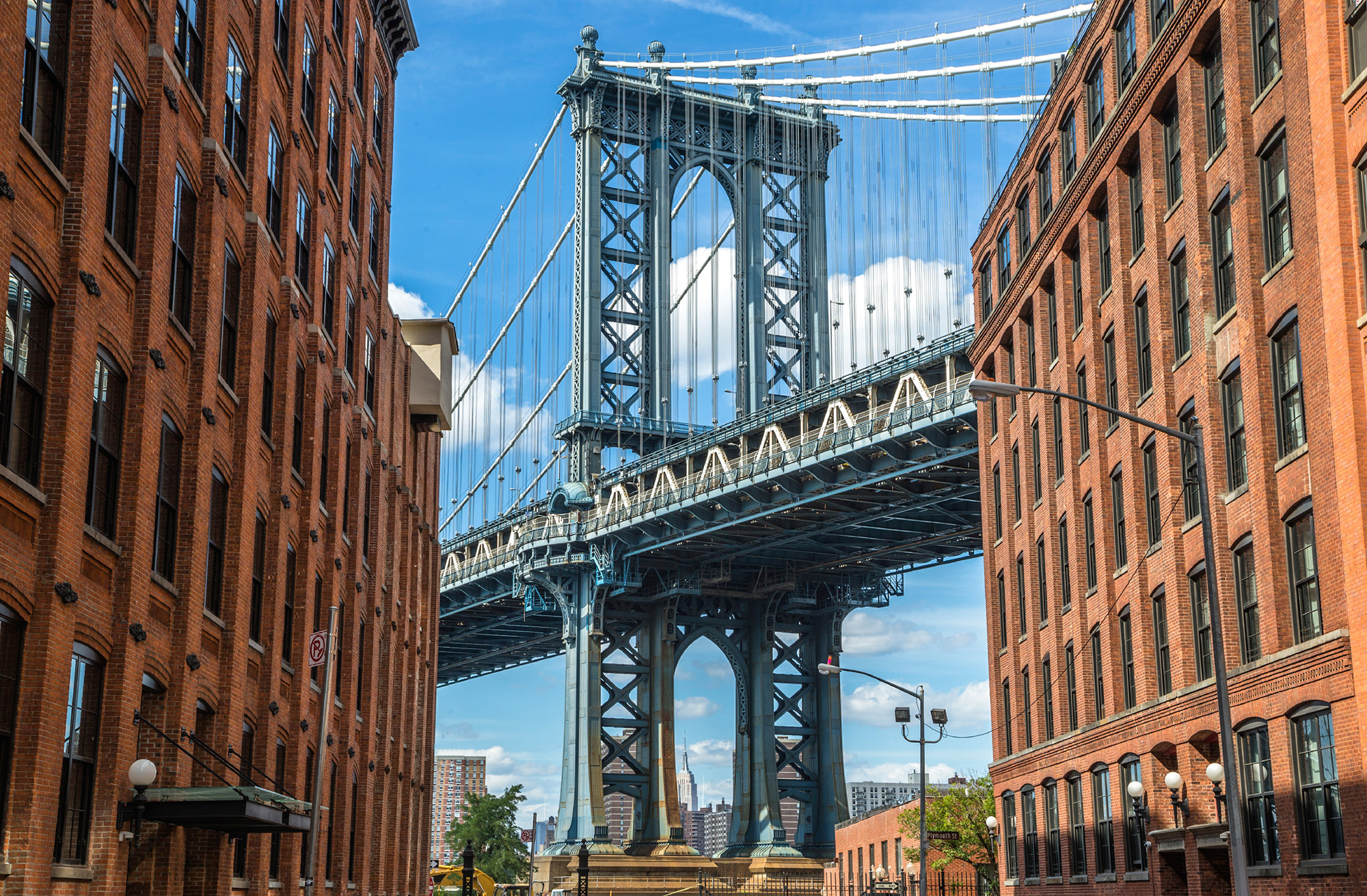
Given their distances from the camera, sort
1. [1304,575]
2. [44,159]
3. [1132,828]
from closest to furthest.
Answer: [44,159] → [1304,575] → [1132,828]

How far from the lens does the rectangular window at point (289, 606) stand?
31219 millimetres

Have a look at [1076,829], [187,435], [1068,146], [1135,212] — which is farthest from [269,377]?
[1076,829]

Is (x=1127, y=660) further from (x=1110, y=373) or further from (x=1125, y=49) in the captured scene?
(x=1125, y=49)

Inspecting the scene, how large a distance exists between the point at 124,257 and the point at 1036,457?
1151 inches

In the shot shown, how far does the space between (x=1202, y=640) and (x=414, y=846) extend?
29.6 meters

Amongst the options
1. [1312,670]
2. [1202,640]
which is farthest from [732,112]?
[1312,670]

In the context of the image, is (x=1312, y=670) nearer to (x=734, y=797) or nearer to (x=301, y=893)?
(x=301, y=893)

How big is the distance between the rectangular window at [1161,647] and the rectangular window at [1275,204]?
8646mm

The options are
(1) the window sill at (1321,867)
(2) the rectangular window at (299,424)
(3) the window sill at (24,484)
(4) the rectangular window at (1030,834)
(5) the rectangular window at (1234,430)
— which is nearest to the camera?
(3) the window sill at (24,484)

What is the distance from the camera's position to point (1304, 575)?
2569 cm

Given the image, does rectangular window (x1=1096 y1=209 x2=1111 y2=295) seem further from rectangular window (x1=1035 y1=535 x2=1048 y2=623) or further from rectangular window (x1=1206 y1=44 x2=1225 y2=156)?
rectangular window (x1=1035 y1=535 x2=1048 y2=623)

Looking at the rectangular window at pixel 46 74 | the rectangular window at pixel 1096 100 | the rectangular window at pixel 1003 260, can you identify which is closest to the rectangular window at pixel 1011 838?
the rectangular window at pixel 1003 260

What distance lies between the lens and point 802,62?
285ft

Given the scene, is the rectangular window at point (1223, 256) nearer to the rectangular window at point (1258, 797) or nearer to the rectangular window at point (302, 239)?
the rectangular window at point (1258, 797)
